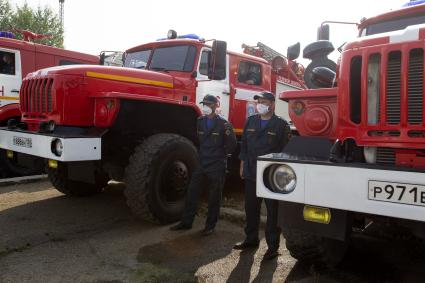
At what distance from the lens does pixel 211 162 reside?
4.35 m

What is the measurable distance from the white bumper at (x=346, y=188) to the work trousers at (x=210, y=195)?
187 centimetres

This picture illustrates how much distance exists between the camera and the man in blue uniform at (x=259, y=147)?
370cm

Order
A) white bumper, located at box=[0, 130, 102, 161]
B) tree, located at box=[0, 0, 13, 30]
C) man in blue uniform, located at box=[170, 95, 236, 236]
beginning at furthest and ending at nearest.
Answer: tree, located at box=[0, 0, 13, 30] → man in blue uniform, located at box=[170, 95, 236, 236] → white bumper, located at box=[0, 130, 102, 161]

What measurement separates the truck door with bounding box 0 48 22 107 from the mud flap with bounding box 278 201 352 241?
673 centimetres

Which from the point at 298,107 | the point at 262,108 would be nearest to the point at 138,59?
the point at 262,108

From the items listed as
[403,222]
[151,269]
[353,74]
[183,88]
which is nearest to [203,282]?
[151,269]

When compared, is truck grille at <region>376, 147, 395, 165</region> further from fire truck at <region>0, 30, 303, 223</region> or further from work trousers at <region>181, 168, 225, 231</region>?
fire truck at <region>0, 30, 303, 223</region>

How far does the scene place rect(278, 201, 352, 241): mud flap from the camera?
98.1 inches

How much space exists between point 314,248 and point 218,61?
2.86 m

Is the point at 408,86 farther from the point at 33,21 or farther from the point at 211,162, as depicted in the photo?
the point at 33,21

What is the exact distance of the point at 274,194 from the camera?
257 centimetres

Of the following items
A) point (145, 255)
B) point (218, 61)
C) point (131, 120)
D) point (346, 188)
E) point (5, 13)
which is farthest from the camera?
point (5, 13)

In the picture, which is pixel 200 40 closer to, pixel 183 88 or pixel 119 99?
pixel 183 88

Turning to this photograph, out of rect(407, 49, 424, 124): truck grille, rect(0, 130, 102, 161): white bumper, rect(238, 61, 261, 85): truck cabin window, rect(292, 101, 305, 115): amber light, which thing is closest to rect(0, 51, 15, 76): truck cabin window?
rect(0, 130, 102, 161): white bumper
